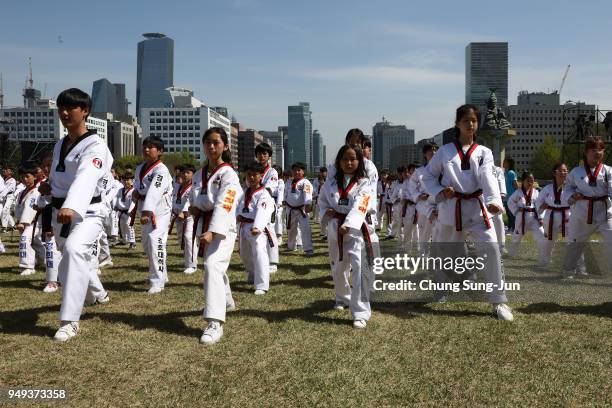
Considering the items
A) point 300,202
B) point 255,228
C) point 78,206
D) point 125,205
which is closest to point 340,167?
point 255,228

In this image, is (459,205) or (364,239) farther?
(459,205)

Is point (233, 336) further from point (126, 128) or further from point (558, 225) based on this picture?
point (126, 128)

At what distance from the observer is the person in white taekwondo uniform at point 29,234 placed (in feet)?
28.5

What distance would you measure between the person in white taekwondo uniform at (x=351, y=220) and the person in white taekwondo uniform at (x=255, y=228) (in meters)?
1.69

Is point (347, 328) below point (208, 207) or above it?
below

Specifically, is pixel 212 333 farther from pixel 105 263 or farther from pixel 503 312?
pixel 105 263

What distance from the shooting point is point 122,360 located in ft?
14.3

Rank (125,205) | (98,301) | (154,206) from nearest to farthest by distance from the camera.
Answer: (98,301) < (154,206) < (125,205)

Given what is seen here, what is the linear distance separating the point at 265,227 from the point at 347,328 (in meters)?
2.78

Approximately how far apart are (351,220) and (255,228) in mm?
2194

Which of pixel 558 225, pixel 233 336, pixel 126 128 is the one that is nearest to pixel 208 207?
pixel 233 336

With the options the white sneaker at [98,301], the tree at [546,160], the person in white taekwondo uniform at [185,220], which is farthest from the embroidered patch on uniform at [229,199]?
the tree at [546,160]

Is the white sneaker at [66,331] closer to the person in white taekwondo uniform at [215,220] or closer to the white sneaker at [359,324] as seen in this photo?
the person in white taekwondo uniform at [215,220]

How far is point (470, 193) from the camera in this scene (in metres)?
5.86
